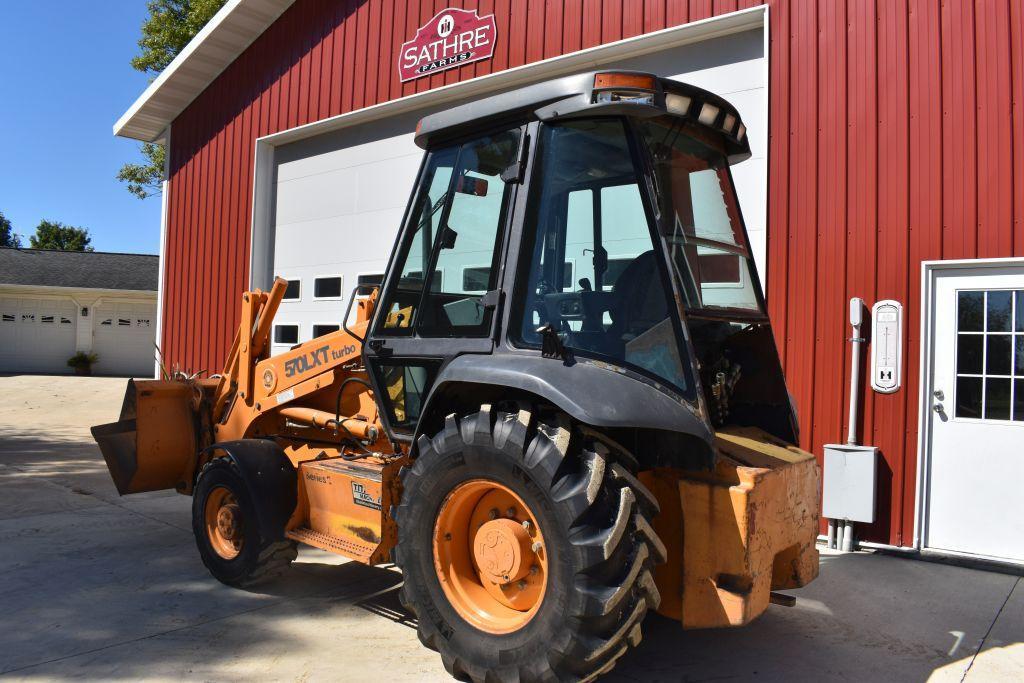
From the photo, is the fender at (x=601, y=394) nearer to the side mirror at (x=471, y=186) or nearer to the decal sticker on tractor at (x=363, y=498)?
the side mirror at (x=471, y=186)

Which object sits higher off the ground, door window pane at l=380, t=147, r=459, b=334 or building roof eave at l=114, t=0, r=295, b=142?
building roof eave at l=114, t=0, r=295, b=142

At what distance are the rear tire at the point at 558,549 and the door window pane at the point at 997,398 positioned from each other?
157 inches

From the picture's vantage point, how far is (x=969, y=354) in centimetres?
573

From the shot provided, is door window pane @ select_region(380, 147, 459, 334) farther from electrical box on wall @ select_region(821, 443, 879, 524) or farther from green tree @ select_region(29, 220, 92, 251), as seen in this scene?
green tree @ select_region(29, 220, 92, 251)

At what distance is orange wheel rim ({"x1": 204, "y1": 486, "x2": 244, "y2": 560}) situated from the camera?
4691 mm

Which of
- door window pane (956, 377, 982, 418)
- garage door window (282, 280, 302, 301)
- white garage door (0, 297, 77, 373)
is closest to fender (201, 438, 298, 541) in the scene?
door window pane (956, 377, 982, 418)

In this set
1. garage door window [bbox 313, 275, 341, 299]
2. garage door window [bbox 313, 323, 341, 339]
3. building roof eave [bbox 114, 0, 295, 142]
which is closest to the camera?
garage door window [bbox 313, 323, 341, 339]

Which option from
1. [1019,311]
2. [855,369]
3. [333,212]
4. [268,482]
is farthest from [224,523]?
[333,212]

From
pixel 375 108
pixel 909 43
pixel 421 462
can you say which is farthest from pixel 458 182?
pixel 375 108

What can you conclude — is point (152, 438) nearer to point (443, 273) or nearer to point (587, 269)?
point (443, 273)

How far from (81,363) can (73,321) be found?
1.83 meters

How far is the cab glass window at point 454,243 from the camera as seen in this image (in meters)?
3.51

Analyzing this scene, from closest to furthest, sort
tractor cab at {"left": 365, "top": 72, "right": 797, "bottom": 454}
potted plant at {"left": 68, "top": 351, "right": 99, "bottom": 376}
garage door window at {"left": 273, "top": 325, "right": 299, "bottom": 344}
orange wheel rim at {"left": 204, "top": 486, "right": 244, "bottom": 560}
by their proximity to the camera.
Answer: tractor cab at {"left": 365, "top": 72, "right": 797, "bottom": 454} → orange wheel rim at {"left": 204, "top": 486, "right": 244, "bottom": 560} → garage door window at {"left": 273, "top": 325, "right": 299, "bottom": 344} → potted plant at {"left": 68, "top": 351, "right": 99, "bottom": 376}

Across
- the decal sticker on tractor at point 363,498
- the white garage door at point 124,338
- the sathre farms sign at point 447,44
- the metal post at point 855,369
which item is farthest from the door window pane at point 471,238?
the white garage door at point 124,338
